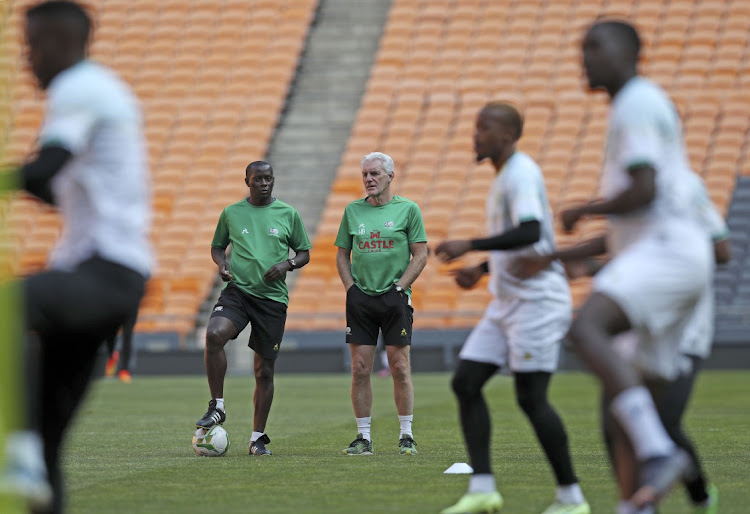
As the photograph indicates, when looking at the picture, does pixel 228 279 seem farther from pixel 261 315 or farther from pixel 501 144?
pixel 501 144

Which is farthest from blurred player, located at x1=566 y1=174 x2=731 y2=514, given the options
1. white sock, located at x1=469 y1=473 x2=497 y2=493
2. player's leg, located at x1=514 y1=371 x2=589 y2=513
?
white sock, located at x1=469 y1=473 x2=497 y2=493

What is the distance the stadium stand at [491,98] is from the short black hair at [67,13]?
1882 centimetres

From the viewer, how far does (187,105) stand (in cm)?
2895

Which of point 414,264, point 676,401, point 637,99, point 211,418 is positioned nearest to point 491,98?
point 414,264

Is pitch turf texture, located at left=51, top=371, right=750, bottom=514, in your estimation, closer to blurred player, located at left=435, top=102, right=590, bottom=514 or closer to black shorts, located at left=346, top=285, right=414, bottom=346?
blurred player, located at left=435, top=102, right=590, bottom=514

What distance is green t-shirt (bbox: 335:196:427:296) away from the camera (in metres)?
10.5

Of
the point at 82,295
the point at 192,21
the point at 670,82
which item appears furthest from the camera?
the point at 192,21

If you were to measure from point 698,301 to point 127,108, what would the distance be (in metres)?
2.40

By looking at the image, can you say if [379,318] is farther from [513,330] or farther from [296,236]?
[513,330]

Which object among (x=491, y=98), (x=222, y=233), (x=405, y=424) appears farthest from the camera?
(x=491, y=98)

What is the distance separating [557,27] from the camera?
95.8ft

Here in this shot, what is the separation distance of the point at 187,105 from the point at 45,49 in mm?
A: 24543

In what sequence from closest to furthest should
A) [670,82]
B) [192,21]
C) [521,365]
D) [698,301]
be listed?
[698,301] → [521,365] → [670,82] → [192,21]

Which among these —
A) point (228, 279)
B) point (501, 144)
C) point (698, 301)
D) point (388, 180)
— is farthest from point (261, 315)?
point (698, 301)
